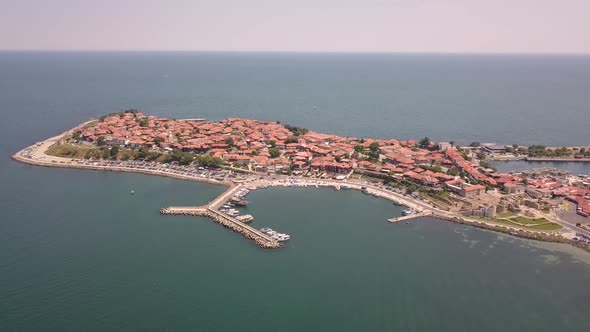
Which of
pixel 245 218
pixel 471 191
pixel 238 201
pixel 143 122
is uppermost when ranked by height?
pixel 143 122

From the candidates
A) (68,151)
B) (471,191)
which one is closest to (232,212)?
(471,191)

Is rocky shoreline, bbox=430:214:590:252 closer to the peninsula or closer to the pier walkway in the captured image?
the peninsula

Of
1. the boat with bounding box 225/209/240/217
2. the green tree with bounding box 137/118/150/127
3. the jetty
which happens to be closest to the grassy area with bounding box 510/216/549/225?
the jetty

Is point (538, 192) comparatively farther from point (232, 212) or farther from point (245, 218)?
point (232, 212)

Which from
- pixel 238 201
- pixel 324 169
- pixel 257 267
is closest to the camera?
pixel 257 267

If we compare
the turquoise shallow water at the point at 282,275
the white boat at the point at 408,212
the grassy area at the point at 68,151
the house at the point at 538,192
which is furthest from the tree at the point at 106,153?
the house at the point at 538,192

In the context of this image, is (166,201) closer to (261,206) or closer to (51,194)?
(261,206)

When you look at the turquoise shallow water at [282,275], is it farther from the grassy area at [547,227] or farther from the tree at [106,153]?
the tree at [106,153]
